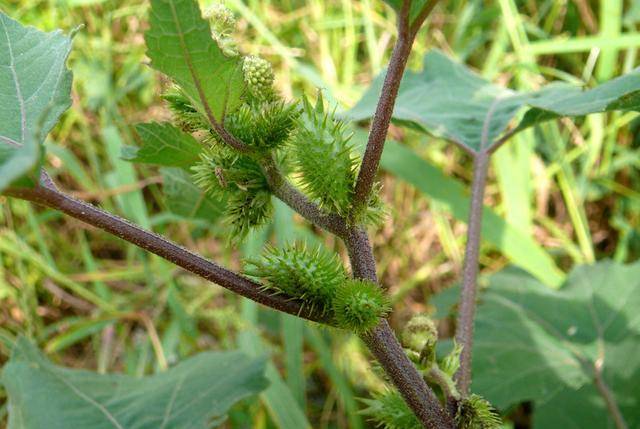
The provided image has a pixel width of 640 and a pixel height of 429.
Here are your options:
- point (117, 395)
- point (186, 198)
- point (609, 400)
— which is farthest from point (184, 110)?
point (609, 400)

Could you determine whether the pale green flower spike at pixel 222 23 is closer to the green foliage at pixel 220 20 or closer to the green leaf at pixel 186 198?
the green foliage at pixel 220 20

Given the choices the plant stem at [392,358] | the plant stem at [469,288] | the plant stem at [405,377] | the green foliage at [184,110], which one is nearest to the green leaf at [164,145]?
the green foliage at [184,110]

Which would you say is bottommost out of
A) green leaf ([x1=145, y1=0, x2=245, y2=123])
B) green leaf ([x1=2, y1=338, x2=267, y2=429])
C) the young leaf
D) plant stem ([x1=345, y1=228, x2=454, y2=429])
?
green leaf ([x1=2, y1=338, x2=267, y2=429])

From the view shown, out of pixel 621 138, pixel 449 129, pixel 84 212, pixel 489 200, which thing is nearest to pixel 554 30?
pixel 621 138

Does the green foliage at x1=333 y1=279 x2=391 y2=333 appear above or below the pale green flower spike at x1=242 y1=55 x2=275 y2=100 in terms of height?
below

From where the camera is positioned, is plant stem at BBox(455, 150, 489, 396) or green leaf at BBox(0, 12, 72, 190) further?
plant stem at BBox(455, 150, 489, 396)

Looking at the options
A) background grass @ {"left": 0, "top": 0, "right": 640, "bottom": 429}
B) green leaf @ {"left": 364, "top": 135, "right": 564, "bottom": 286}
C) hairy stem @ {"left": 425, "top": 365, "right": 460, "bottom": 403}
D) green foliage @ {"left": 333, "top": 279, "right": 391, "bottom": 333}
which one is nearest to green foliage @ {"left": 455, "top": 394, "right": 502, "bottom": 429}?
hairy stem @ {"left": 425, "top": 365, "right": 460, "bottom": 403}

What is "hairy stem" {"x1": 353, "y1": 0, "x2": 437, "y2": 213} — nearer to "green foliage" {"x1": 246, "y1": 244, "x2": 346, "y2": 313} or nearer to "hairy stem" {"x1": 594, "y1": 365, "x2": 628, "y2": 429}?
"green foliage" {"x1": 246, "y1": 244, "x2": 346, "y2": 313}

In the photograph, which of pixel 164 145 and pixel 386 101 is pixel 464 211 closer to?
pixel 164 145
